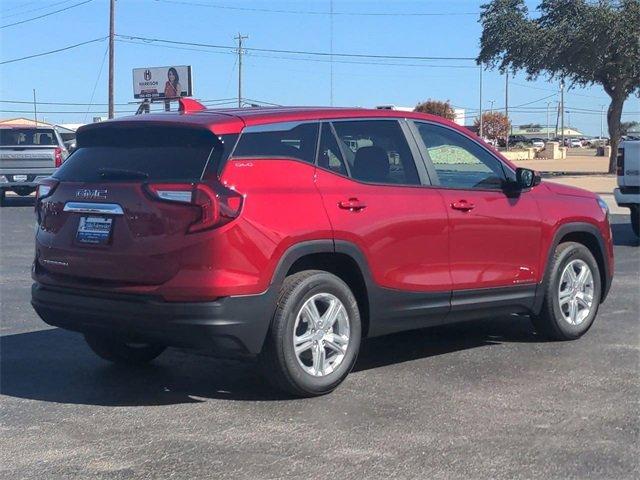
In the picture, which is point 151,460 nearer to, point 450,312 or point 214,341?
point 214,341

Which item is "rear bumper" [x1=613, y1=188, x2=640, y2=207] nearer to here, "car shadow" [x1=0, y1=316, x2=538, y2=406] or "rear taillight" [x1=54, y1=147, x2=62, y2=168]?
"car shadow" [x1=0, y1=316, x2=538, y2=406]

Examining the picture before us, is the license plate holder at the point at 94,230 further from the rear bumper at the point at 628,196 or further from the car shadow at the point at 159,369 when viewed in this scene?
the rear bumper at the point at 628,196

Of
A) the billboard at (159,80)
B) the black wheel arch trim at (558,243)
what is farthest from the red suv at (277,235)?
the billboard at (159,80)

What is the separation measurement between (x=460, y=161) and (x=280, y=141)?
1931mm

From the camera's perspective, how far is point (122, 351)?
6707 millimetres

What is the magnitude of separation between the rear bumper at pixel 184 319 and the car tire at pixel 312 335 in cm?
13

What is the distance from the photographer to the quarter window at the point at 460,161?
6.83m

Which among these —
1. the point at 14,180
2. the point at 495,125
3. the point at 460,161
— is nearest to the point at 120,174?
the point at 460,161

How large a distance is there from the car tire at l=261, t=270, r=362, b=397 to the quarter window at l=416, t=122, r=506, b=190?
1.36 meters

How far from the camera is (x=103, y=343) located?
6.62 m

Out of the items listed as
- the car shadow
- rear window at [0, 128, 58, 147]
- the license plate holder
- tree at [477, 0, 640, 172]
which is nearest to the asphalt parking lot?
the car shadow

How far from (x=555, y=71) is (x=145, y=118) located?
126ft

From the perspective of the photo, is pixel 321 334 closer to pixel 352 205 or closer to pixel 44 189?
pixel 352 205

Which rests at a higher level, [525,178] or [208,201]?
[525,178]
